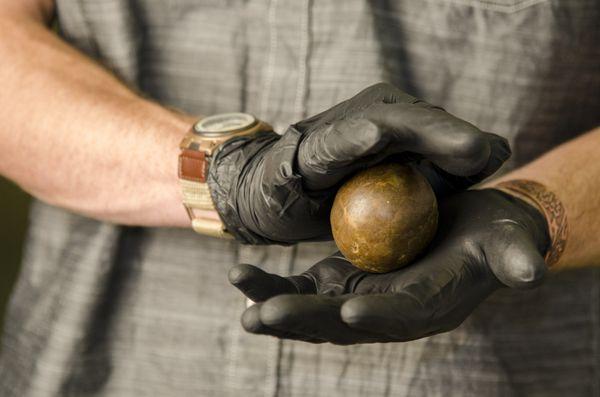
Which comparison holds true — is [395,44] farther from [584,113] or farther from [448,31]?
[584,113]

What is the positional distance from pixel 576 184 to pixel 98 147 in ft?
2.49

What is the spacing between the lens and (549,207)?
1.12m

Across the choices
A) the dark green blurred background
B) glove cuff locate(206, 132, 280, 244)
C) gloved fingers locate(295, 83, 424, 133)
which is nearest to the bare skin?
glove cuff locate(206, 132, 280, 244)

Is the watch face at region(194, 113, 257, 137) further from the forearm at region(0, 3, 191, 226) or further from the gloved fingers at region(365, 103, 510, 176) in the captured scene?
the gloved fingers at region(365, 103, 510, 176)

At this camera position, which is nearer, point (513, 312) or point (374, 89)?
point (374, 89)

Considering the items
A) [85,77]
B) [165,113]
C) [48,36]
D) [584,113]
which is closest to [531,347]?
[584,113]

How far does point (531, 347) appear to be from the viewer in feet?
4.42

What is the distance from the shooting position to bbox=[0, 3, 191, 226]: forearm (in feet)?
4.24

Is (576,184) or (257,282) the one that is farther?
(576,184)

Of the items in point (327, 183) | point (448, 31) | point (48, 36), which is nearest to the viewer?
point (327, 183)

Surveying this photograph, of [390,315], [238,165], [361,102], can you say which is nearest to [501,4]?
[361,102]

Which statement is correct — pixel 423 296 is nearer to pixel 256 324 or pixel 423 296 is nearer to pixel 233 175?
pixel 256 324

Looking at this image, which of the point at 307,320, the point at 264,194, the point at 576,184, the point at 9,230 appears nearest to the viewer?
the point at 307,320

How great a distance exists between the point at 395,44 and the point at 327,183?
0.41 m
